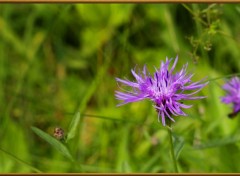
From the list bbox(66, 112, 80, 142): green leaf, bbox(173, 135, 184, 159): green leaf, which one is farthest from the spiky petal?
bbox(66, 112, 80, 142): green leaf

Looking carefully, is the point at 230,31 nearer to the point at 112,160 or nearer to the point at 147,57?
the point at 147,57

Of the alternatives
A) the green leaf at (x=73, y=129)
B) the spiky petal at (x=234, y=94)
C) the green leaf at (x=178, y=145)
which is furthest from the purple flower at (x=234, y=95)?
the green leaf at (x=73, y=129)

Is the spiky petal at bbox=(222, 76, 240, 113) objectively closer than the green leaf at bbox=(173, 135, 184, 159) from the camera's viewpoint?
No

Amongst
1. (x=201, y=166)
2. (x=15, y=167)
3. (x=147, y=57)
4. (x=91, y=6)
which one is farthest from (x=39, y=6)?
(x=201, y=166)

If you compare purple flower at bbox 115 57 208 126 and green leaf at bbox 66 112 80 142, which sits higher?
purple flower at bbox 115 57 208 126

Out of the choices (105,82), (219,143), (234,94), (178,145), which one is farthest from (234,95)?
(105,82)

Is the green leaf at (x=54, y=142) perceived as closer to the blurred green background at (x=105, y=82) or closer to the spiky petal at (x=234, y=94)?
the blurred green background at (x=105, y=82)

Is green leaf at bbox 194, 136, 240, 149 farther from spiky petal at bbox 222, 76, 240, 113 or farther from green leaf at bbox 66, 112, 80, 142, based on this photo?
green leaf at bbox 66, 112, 80, 142
